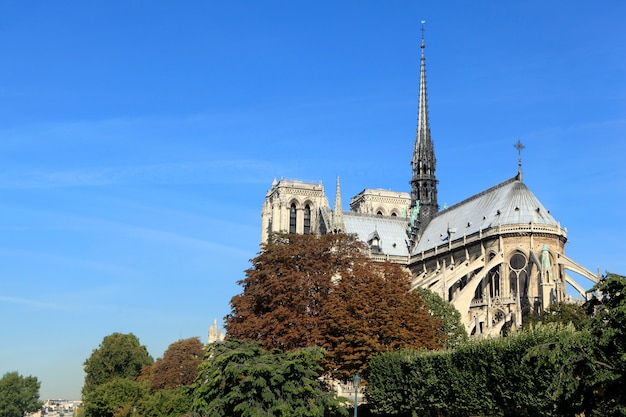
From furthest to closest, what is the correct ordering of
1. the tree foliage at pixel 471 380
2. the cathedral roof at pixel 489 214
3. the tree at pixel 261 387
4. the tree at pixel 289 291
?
the cathedral roof at pixel 489 214 < the tree at pixel 289 291 < the tree at pixel 261 387 < the tree foliage at pixel 471 380

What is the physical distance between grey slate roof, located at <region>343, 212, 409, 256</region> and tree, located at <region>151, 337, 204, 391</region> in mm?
25058

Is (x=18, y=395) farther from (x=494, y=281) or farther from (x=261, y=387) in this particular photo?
(x=261, y=387)

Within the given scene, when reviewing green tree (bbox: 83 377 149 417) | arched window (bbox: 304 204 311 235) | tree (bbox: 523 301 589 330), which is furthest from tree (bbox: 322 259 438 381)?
arched window (bbox: 304 204 311 235)

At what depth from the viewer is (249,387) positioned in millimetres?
38219

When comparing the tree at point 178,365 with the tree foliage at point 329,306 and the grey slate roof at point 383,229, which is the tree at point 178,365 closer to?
the tree foliage at point 329,306

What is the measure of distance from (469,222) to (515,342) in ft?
166

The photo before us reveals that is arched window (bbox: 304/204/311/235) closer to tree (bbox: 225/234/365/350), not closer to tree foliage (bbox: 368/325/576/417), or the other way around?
tree (bbox: 225/234/365/350)

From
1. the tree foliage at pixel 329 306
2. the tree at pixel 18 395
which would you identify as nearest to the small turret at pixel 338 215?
the tree foliage at pixel 329 306

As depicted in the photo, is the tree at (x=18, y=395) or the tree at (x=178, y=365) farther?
the tree at (x=18, y=395)

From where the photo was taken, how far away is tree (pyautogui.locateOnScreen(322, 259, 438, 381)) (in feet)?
166

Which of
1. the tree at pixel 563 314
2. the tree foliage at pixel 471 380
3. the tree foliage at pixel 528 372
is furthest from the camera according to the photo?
the tree at pixel 563 314

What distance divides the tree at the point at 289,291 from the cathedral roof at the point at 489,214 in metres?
22.5

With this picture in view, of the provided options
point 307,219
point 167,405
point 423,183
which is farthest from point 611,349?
point 307,219

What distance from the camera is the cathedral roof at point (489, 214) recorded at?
3110 inches
